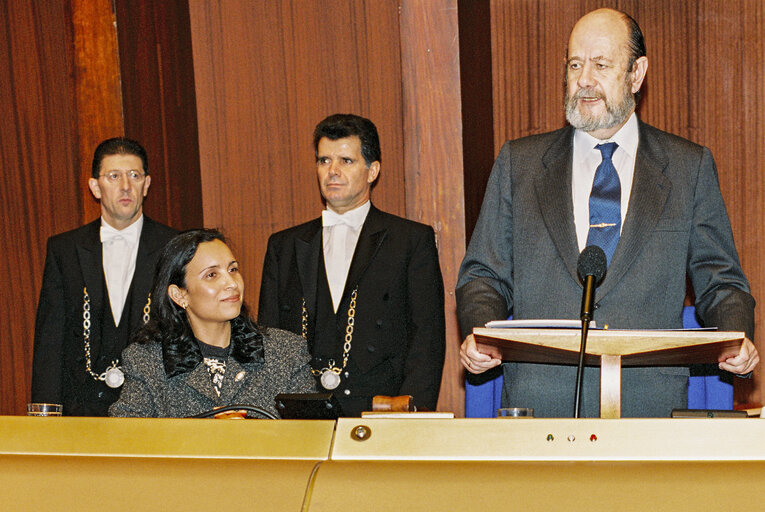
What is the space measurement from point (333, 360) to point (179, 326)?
1.96 ft

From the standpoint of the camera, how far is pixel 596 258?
173 cm

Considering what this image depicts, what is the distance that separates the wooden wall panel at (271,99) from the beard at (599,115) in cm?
171

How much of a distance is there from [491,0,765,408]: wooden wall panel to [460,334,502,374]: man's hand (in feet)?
7.40

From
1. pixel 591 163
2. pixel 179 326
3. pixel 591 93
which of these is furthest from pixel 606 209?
pixel 179 326

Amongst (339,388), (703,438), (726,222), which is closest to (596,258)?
(703,438)

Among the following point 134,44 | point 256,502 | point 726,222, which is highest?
point 134,44

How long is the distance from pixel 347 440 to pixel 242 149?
307cm

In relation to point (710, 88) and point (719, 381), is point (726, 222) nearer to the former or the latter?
point (719, 381)

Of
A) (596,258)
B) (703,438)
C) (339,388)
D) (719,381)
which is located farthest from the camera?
(339,388)

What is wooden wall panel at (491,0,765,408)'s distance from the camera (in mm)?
3859

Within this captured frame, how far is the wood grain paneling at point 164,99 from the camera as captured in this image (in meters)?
4.25

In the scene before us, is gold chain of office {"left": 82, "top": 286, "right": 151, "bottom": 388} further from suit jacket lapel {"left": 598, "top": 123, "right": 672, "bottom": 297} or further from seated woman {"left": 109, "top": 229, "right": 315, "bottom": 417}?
suit jacket lapel {"left": 598, "top": 123, "right": 672, "bottom": 297}

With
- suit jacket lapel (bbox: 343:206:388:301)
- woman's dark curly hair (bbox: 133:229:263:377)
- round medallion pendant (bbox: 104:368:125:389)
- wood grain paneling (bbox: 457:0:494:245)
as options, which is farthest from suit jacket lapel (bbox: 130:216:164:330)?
wood grain paneling (bbox: 457:0:494:245)

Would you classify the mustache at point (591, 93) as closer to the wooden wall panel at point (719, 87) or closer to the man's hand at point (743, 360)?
the man's hand at point (743, 360)
